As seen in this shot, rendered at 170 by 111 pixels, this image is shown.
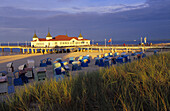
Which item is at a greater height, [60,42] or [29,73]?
[60,42]

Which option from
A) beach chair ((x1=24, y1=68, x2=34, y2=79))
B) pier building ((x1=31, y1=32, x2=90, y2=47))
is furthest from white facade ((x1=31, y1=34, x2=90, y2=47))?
beach chair ((x1=24, y1=68, x2=34, y2=79))

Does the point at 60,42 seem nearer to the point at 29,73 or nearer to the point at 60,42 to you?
the point at 60,42

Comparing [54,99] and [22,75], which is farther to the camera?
[22,75]

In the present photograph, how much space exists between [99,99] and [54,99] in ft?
3.49

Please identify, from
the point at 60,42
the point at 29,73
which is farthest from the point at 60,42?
the point at 29,73

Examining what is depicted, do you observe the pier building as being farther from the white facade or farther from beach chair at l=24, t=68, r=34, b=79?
beach chair at l=24, t=68, r=34, b=79

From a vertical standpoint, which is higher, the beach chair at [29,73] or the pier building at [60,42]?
the pier building at [60,42]

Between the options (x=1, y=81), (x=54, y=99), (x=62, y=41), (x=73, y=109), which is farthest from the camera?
(x=62, y=41)

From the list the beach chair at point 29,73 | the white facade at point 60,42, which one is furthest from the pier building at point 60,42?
the beach chair at point 29,73

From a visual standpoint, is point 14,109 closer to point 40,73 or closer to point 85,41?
point 40,73

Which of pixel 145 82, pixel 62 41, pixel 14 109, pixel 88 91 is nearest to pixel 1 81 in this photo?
pixel 14 109

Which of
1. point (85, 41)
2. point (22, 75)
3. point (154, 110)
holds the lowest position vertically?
point (22, 75)

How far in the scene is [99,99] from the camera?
3.47m

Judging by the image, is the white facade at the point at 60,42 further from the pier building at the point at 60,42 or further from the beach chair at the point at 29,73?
the beach chair at the point at 29,73
